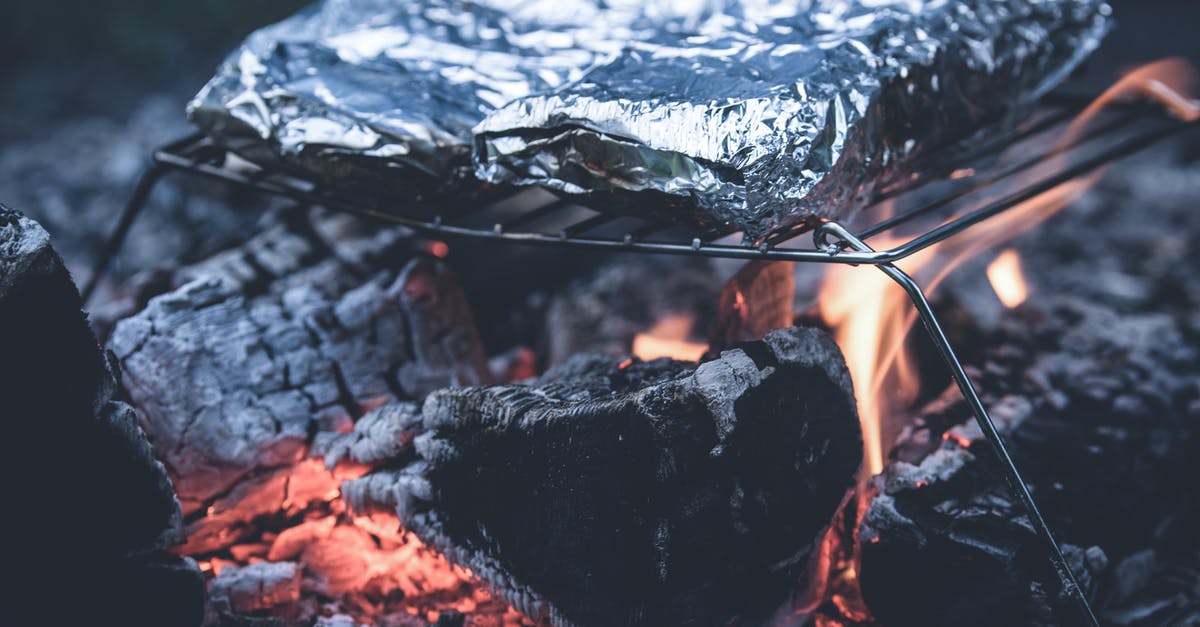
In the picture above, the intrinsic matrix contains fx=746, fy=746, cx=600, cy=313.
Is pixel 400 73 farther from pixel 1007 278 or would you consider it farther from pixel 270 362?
pixel 1007 278

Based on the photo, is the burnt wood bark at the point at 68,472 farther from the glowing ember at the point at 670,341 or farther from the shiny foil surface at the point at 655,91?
the glowing ember at the point at 670,341

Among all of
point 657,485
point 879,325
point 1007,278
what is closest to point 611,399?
point 657,485

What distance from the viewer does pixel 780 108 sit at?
3.93ft

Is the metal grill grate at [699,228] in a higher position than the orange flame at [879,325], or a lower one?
higher

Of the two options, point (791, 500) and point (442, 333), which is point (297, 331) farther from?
point (791, 500)

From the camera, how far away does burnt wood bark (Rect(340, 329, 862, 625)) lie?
112cm

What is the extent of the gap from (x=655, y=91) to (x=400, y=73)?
589 mm

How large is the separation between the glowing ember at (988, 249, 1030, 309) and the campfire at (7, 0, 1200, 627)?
0.04ft

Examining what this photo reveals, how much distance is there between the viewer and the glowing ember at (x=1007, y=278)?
6.87ft

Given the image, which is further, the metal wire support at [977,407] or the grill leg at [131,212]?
the grill leg at [131,212]

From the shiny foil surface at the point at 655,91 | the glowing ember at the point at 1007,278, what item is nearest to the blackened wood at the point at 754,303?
the shiny foil surface at the point at 655,91

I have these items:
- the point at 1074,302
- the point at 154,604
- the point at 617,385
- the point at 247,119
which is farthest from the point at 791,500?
the point at 1074,302

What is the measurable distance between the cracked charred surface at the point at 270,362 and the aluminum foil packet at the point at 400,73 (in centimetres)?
39

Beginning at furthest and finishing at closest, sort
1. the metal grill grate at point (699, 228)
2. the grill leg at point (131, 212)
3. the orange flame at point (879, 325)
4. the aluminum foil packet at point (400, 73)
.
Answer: the grill leg at point (131, 212) < the orange flame at point (879, 325) < the aluminum foil packet at point (400, 73) < the metal grill grate at point (699, 228)
